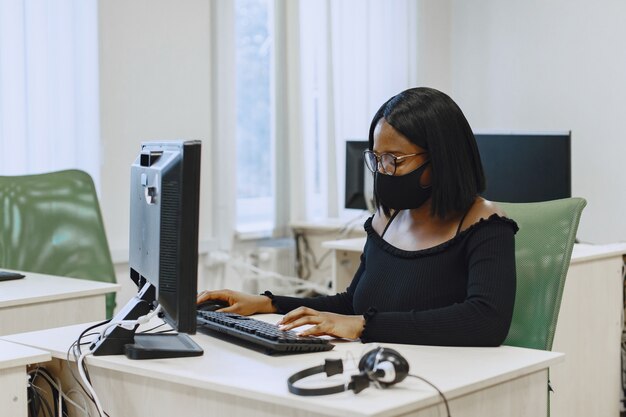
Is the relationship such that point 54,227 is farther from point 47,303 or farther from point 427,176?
point 427,176

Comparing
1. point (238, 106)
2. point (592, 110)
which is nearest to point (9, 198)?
point (238, 106)

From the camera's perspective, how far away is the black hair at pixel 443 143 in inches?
74.2

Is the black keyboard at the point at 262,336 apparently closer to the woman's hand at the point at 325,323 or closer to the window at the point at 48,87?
the woman's hand at the point at 325,323

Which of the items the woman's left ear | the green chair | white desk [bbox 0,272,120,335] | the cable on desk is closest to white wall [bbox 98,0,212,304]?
the green chair

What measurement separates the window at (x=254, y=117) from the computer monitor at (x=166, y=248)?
281cm

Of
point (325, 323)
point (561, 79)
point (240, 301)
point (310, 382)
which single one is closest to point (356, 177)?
point (561, 79)

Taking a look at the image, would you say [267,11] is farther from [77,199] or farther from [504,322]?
[504,322]

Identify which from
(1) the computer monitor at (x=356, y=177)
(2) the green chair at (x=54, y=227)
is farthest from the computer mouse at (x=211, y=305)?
(1) the computer monitor at (x=356, y=177)

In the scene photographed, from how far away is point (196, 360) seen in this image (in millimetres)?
1641

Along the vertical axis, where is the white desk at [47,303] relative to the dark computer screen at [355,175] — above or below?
below

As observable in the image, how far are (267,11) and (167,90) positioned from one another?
850mm

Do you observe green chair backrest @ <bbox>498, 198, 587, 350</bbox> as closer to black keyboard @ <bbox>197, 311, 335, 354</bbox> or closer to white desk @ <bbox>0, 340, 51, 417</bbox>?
black keyboard @ <bbox>197, 311, 335, 354</bbox>

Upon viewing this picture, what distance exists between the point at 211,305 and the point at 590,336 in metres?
1.57

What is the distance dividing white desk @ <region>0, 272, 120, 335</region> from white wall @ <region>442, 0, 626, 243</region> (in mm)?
2851
